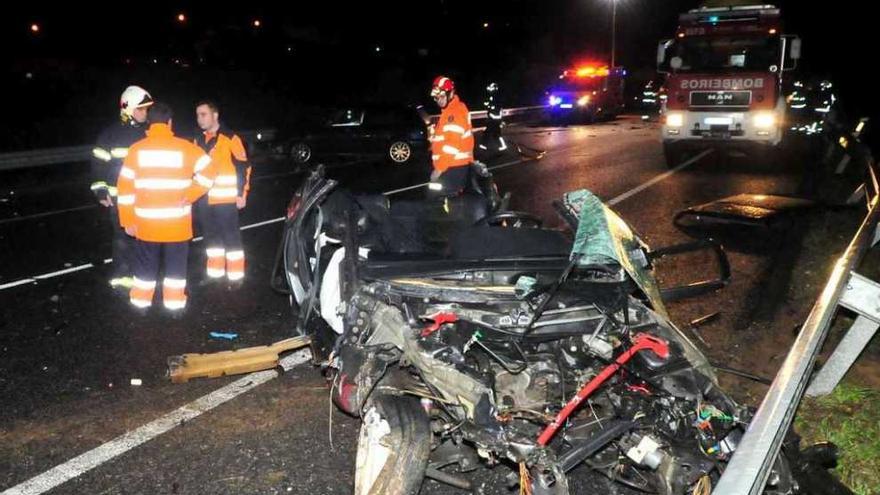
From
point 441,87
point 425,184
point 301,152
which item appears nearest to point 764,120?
point 425,184

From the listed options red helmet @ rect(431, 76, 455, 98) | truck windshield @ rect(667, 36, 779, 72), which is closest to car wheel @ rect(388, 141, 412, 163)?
truck windshield @ rect(667, 36, 779, 72)

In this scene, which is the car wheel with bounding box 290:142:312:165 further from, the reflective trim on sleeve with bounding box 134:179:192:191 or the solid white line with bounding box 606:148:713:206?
the reflective trim on sleeve with bounding box 134:179:192:191

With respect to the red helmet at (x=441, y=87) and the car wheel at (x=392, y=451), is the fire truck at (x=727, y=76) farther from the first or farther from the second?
the car wheel at (x=392, y=451)

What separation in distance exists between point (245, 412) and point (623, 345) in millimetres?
2285

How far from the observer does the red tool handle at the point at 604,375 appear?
2.70 m

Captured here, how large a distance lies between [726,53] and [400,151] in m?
6.93

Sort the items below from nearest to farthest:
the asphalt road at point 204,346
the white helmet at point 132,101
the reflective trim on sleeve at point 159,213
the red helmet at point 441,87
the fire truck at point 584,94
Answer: the asphalt road at point 204,346, the reflective trim on sleeve at point 159,213, the white helmet at point 132,101, the red helmet at point 441,87, the fire truck at point 584,94

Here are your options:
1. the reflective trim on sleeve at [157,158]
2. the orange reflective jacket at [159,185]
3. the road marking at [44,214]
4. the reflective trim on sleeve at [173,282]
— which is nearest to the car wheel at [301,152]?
the road marking at [44,214]

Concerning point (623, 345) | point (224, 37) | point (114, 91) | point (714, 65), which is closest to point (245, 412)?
point (623, 345)

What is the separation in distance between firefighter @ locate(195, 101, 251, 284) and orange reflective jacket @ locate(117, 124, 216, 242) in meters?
0.72

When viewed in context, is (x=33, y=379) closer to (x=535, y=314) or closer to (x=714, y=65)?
(x=535, y=314)

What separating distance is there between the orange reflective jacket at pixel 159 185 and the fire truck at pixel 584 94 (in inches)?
882

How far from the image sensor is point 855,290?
12.6ft

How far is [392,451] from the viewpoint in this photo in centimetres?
284
